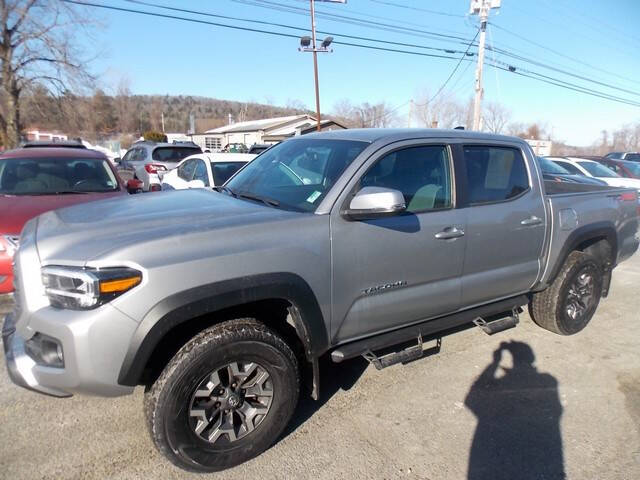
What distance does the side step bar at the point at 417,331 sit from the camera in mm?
2699

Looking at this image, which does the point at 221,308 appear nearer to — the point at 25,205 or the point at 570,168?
the point at 25,205

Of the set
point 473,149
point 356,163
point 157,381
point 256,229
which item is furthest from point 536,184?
point 157,381

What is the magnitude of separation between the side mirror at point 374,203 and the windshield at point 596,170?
12.1m

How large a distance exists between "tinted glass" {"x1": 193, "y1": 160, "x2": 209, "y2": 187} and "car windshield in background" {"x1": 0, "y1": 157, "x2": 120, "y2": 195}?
170cm

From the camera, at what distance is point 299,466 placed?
2408mm

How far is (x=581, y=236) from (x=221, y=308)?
11.2 feet

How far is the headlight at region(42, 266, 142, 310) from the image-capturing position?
1922mm

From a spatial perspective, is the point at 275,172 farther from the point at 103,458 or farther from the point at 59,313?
the point at 103,458

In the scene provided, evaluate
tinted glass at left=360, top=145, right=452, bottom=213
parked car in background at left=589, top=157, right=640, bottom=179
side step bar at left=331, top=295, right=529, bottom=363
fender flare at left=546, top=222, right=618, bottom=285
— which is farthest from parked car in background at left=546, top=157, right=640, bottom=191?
tinted glass at left=360, top=145, right=452, bottom=213

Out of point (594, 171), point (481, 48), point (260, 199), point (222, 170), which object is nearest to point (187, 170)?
point (222, 170)

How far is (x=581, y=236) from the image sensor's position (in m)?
3.83

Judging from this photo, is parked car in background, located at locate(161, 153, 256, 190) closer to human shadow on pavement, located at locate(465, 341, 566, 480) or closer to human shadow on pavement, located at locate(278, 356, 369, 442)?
human shadow on pavement, located at locate(278, 356, 369, 442)

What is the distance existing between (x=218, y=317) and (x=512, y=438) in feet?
6.66

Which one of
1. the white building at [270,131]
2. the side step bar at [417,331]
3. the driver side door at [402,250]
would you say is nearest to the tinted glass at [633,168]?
the side step bar at [417,331]
